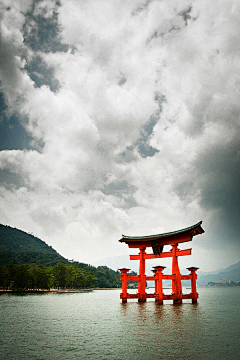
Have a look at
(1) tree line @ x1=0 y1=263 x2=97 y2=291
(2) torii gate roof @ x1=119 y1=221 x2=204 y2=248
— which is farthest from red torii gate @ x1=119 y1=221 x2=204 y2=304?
(1) tree line @ x1=0 y1=263 x2=97 y2=291

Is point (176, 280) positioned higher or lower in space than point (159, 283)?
higher

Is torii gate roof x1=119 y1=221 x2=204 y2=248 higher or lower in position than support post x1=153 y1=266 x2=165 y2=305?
higher

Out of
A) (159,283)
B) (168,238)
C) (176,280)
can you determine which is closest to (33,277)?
(159,283)

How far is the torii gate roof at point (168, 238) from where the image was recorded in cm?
2203

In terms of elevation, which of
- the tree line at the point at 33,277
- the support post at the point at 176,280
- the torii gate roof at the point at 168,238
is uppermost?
the torii gate roof at the point at 168,238

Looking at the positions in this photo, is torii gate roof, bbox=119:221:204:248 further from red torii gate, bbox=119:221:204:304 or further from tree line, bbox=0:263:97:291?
tree line, bbox=0:263:97:291

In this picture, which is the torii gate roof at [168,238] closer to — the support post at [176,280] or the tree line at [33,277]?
the support post at [176,280]

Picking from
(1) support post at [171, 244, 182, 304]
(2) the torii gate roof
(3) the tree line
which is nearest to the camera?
(2) the torii gate roof

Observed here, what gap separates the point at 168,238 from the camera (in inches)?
960

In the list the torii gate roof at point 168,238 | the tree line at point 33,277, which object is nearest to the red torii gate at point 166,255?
the torii gate roof at point 168,238

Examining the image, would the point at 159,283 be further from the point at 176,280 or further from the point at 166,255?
the point at 166,255

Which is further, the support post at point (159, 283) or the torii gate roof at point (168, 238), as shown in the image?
the support post at point (159, 283)

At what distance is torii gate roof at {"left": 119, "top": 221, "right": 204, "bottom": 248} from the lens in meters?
22.0

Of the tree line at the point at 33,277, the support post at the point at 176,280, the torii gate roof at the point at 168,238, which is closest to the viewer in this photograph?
the torii gate roof at the point at 168,238
